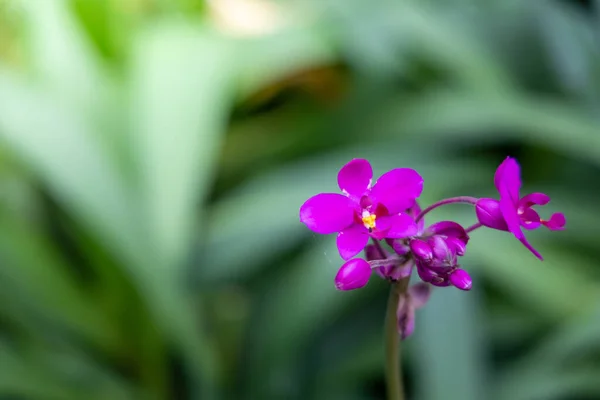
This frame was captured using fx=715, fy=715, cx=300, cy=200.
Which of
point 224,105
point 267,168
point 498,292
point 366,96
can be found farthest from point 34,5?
point 498,292

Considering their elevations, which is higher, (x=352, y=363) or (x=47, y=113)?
(x=47, y=113)

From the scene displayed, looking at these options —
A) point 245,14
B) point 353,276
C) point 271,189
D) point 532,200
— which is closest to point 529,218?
point 532,200

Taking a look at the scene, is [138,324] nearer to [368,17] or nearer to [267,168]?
[267,168]

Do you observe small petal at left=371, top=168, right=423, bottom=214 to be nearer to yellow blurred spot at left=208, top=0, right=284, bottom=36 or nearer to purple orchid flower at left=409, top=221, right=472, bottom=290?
purple orchid flower at left=409, top=221, right=472, bottom=290

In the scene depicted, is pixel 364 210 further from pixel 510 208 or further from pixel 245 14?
pixel 245 14

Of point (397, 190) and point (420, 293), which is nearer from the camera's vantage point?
point (397, 190)

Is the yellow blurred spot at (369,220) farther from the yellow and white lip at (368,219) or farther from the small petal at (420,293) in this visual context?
the small petal at (420,293)

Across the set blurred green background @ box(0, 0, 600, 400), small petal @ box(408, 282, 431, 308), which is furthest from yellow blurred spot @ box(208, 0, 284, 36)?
small petal @ box(408, 282, 431, 308)
